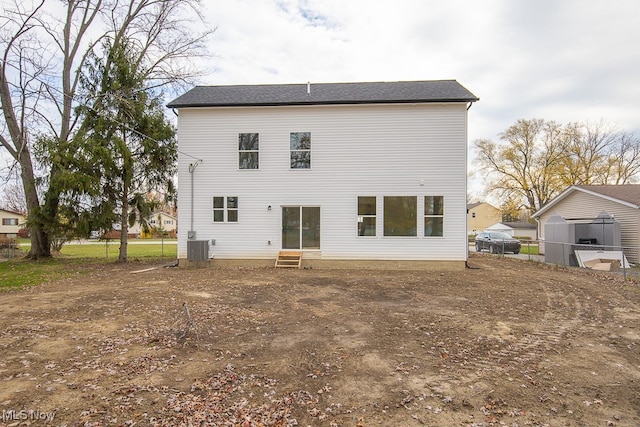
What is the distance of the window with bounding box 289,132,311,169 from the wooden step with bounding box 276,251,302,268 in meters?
3.53

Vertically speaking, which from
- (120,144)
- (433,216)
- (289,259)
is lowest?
(289,259)

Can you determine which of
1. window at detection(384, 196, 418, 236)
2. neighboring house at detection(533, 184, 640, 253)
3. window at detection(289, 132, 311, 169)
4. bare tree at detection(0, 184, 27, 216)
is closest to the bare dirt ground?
window at detection(384, 196, 418, 236)

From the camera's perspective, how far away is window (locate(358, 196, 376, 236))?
531 inches


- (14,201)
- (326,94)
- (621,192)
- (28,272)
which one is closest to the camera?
(28,272)

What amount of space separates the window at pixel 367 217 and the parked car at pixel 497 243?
1317 centimetres

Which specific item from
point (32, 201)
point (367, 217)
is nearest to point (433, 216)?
point (367, 217)

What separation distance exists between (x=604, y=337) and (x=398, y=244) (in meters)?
7.89

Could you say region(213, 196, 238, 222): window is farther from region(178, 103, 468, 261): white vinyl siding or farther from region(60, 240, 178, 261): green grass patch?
region(60, 240, 178, 261): green grass patch

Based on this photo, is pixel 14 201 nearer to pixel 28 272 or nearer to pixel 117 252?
pixel 117 252

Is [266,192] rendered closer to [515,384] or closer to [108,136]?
[108,136]

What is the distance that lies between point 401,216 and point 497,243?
1420 centimetres

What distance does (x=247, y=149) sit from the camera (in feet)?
45.8

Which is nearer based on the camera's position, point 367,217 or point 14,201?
point 367,217

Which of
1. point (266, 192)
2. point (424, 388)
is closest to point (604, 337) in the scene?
point (424, 388)
